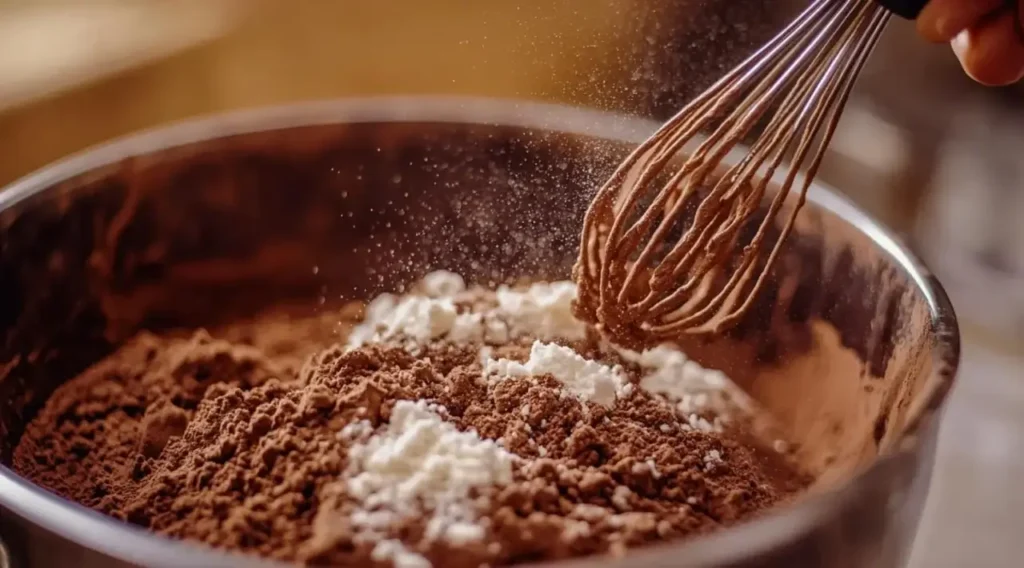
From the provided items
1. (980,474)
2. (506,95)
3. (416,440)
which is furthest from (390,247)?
(980,474)

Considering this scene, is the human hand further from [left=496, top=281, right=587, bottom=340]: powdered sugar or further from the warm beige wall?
the warm beige wall

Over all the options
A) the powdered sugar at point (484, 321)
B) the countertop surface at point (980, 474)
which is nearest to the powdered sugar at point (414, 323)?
the powdered sugar at point (484, 321)

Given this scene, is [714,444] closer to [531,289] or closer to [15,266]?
[531,289]

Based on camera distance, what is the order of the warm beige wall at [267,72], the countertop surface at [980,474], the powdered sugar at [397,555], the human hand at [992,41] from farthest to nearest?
the warm beige wall at [267,72], the countertop surface at [980,474], the human hand at [992,41], the powdered sugar at [397,555]

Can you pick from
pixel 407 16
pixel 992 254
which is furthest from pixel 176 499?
pixel 992 254

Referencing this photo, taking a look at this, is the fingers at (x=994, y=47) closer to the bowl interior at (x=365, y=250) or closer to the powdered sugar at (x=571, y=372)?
the bowl interior at (x=365, y=250)

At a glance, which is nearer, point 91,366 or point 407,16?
point 91,366

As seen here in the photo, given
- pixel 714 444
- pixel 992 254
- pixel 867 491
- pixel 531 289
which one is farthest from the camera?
pixel 992 254

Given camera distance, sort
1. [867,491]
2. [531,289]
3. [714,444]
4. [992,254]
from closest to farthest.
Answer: [867,491] → [714,444] → [531,289] → [992,254]
